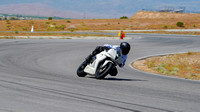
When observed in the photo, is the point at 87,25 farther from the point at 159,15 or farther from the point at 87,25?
the point at 159,15

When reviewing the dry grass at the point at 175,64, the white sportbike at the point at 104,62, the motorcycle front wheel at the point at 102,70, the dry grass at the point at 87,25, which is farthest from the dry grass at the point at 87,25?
the motorcycle front wheel at the point at 102,70

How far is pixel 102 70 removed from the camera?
35.6ft

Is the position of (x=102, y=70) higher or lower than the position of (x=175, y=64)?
higher

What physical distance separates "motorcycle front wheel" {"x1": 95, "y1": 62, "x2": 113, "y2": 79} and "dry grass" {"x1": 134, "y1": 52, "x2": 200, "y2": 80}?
A: 6.00 meters

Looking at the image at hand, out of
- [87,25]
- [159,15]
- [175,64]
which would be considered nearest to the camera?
[175,64]

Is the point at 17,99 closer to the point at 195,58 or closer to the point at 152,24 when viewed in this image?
the point at 195,58

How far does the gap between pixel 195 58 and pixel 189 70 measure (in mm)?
4361

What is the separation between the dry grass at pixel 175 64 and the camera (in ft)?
56.3

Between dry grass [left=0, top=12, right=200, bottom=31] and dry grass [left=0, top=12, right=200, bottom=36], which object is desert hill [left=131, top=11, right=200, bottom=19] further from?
dry grass [left=0, top=12, right=200, bottom=31]

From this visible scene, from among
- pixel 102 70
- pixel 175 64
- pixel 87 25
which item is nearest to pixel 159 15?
pixel 87 25

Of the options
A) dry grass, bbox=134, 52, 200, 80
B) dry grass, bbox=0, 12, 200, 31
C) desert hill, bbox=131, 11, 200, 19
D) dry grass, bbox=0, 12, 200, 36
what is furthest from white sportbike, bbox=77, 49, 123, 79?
desert hill, bbox=131, 11, 200, 19

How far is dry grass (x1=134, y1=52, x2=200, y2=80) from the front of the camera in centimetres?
1716

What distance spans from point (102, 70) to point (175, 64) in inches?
392

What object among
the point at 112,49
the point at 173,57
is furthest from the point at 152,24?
the point at 112,49
